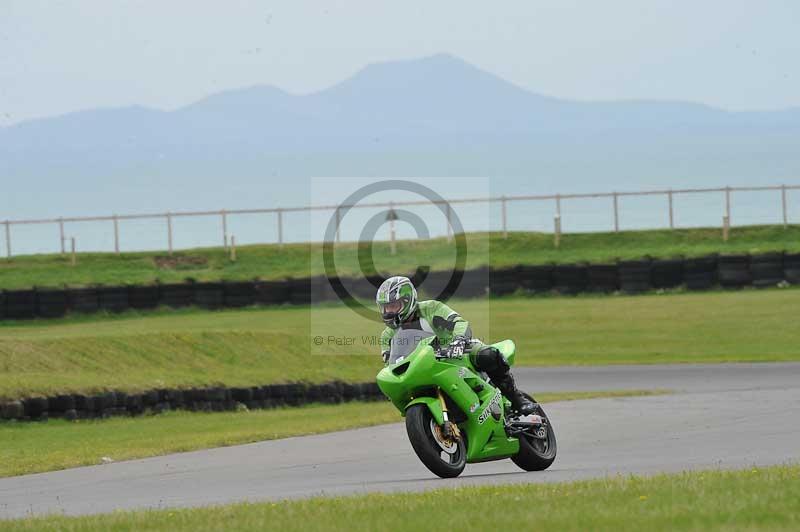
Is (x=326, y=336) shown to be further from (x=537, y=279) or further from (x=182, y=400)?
(x=182, y=400)

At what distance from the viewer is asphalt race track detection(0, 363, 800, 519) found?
11.3 m

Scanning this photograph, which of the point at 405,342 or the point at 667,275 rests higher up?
the point at 405,342

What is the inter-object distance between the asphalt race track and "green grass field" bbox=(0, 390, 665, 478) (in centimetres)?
56

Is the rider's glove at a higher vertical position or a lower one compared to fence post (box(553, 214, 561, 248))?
higher

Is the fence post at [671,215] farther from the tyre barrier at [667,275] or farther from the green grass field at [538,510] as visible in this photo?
the green grass field at [538,510]

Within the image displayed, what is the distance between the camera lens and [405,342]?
1173 cm

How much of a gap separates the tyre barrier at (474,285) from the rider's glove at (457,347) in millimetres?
26429

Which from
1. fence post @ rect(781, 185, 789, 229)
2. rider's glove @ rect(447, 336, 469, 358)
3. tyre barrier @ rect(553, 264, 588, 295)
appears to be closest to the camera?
rider's glove @ rect(447, 336, 469, 358)

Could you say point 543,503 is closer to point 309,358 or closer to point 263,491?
point 263,491

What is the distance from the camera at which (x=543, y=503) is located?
8797mm

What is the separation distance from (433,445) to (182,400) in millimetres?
10044

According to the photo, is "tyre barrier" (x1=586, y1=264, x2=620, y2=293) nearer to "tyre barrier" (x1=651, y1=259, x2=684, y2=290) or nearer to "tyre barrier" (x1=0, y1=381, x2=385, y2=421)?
"tyre barrier" (x1=651, y1=259, x2=684, y2=290)

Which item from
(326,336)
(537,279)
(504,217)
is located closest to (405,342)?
(326,336)

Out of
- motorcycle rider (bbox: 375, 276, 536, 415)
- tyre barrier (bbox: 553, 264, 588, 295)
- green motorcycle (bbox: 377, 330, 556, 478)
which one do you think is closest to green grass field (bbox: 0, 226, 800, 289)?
tyre barrier (bbox: 553, 264, 588, 295)
